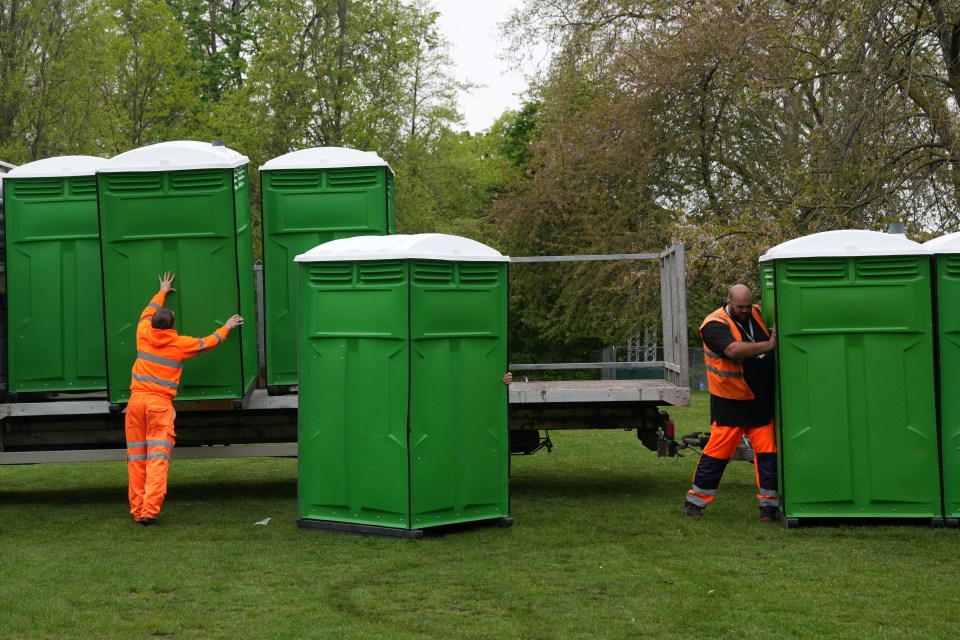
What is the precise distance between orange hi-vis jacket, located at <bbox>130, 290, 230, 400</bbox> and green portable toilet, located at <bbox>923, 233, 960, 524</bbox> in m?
4.97

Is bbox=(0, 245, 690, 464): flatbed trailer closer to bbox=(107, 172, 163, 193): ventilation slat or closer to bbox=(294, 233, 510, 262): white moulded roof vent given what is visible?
bbox=(294, 233, 510, 262): white moulded roof vent

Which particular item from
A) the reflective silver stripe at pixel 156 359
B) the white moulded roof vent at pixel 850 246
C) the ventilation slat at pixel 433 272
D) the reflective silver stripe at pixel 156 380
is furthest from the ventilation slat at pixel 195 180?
the white moulded roof vent at pixel 850 246

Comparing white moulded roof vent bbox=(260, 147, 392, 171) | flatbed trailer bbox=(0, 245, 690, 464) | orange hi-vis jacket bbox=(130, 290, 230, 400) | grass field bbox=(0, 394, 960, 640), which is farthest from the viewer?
flatbed trailer bbox=(0, 245, 690, 464)

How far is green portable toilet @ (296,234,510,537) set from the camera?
7.34 metres

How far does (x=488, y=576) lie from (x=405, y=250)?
220cm

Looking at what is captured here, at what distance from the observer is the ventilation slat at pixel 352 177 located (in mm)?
8719

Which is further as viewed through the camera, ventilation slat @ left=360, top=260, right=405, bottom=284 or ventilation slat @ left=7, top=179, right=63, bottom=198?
ventilation slat @ left=7, top=179, right=63, bottom=198

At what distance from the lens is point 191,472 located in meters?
Result: 11.8

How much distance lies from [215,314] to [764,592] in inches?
177

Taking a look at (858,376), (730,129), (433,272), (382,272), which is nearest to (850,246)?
(858,376)

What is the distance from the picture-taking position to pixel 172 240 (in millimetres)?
8234

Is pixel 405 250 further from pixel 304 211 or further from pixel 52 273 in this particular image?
pixel 52 273

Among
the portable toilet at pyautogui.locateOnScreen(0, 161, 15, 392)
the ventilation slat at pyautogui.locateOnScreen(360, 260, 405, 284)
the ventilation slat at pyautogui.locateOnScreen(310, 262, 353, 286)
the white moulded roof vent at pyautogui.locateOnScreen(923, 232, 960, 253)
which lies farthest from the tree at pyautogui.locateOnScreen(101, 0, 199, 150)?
the white moulded roof vent at pyautogui.locateOnScreen(923, 232, 960, 253)

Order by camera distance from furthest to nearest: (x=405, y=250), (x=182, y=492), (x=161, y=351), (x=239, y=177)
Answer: (x=182, y=492) < (x=239, y=177) < (x=161, y=351) < (x=405, y=250)
